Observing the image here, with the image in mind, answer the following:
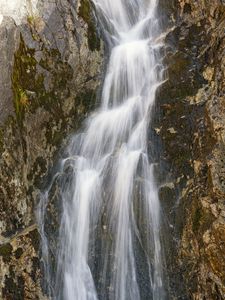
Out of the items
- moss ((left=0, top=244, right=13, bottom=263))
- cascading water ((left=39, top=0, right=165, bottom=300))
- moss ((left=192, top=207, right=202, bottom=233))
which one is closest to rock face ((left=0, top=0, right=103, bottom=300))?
moss ((left=0, top=244, right=13, bottom=263))

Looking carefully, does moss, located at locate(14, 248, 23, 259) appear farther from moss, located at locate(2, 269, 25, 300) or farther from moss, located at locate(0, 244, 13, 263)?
moss, located at locate(2, 269, 25, 300)

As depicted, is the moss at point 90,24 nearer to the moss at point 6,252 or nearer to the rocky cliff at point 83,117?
the rocky cliff at point 83,117

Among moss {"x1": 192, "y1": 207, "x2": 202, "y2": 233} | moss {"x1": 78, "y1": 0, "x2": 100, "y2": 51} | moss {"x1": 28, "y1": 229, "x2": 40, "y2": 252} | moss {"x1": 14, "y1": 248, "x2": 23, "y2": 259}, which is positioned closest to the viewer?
moss {"x1": 192, "y1": 207, "x2": 202, "y2": 233}

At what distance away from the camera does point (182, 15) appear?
10.1 meters

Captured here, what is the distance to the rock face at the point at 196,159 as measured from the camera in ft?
21.6

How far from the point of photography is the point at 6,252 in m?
7.73

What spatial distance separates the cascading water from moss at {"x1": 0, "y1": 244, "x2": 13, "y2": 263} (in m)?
0.63

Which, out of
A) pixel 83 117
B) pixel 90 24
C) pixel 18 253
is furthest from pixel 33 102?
pixel 18 253

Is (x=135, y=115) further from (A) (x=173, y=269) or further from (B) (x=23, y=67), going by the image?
(A) (x=173, y=269)

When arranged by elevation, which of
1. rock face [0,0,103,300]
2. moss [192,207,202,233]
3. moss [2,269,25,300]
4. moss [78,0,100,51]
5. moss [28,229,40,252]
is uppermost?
moss [78,0,100,51]

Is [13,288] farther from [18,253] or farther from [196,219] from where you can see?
[196,219]

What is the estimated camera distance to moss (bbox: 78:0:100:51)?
951cm

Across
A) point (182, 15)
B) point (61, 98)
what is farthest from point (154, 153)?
point (182, 15)

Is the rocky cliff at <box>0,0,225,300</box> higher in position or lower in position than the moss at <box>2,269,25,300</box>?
higher
